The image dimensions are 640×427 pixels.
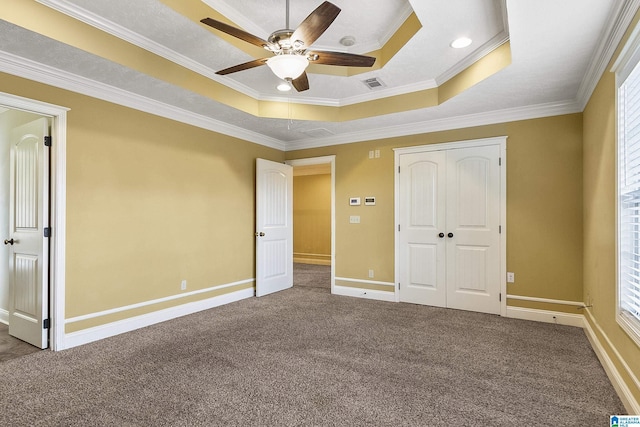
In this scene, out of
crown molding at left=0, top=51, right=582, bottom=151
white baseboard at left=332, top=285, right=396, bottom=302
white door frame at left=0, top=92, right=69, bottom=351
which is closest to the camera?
crown molding at left=0, top=51, right=582, bottom=151

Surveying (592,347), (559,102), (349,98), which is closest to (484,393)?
(592,347)

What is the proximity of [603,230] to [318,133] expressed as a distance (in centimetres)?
375

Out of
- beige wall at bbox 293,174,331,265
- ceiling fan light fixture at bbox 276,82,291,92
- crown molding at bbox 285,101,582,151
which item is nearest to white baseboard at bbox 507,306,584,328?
crown molding at bbox 285,101,582,151

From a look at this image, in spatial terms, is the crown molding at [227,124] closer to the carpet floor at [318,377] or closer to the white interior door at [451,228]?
the white interior door at [451,228]

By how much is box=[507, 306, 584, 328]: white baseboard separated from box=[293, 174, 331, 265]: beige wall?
5342mm

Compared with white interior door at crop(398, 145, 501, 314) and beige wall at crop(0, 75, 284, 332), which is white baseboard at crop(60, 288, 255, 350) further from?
white interior door at crop(398, 145, 501, 314)

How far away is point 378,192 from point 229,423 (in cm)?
380

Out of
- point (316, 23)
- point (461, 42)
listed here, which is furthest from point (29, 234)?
point (461, 42)

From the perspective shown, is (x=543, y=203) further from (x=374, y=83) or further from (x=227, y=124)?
(x=227, y=124)

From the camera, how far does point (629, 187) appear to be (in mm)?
2141

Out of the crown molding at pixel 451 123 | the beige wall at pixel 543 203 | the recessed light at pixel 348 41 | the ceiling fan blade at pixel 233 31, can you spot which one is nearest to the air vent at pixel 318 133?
the crown molding at pixel 451 123

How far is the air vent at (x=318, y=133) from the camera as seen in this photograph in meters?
5.07

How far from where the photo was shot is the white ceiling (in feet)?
7.86

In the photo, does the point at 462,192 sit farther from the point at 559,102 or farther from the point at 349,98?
→ the point at 349,98
